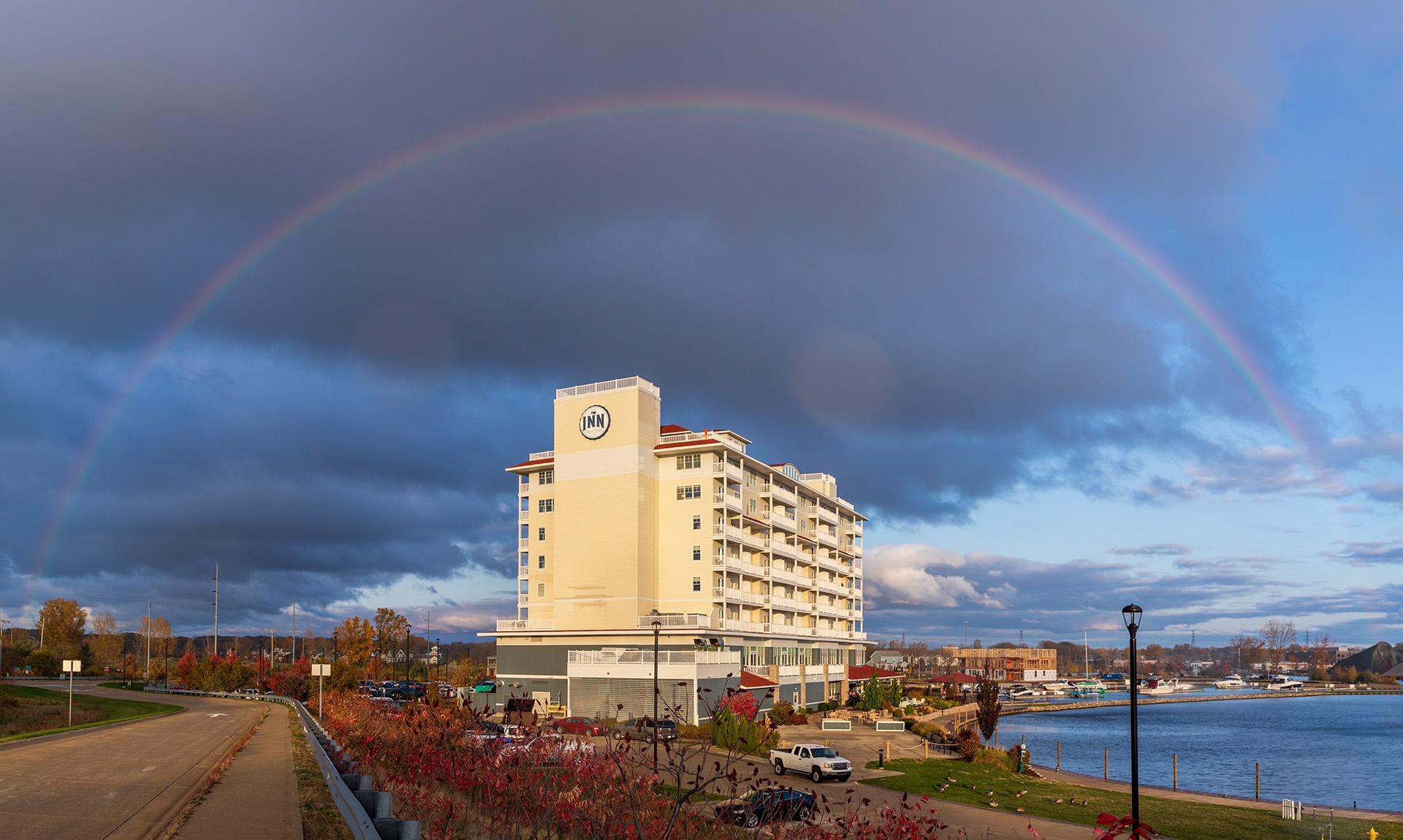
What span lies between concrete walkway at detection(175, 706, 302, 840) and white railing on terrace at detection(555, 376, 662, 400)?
49.0m

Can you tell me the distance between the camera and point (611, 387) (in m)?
84.4

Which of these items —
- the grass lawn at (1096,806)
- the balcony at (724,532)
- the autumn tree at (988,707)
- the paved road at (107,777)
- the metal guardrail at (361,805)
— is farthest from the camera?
the balcony at (724,532)

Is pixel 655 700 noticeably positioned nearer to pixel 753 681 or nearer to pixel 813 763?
pixel 813 763

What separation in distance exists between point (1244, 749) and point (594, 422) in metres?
71.5

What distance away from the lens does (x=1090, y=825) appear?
3278cm

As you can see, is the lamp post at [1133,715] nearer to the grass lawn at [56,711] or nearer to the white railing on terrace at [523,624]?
the grass lawn at [56,711]

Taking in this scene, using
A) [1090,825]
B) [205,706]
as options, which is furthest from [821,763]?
[205,706]

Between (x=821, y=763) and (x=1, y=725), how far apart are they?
157ft

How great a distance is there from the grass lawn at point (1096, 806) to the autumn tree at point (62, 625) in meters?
135

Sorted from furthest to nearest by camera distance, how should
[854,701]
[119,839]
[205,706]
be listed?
[854,701]
[205,706]
[119,839]

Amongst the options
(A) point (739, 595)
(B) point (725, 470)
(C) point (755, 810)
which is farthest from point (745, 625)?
(C) point (755, 810)

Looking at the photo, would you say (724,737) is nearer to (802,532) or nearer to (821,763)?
(821,763)

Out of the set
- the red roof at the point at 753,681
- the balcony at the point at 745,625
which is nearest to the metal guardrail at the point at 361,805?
the red roof at the point at 753,681

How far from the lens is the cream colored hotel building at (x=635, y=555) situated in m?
78.4
